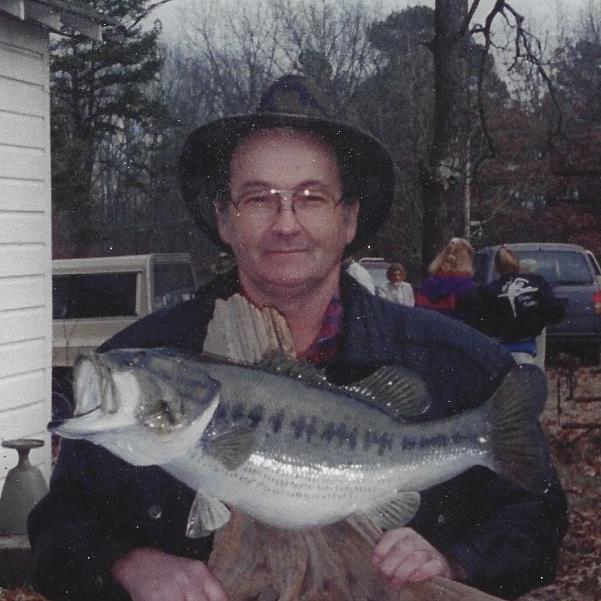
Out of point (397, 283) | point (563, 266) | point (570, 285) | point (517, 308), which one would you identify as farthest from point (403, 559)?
point (563, 266)

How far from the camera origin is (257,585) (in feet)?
4.64

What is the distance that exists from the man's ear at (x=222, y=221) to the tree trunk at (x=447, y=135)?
675 millimetres

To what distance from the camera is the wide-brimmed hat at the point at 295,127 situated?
1520mm

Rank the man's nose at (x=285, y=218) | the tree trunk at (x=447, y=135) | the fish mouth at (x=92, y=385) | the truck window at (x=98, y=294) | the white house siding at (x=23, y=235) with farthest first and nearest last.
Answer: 1. the white house siding at (x=23, y=235)
2. the truck window at (x=98, y=294)
3. the tree trunk at (x=447, y=135)
4. the man's nose at (x=285, y=218)
5. the fish mouth at (x=92, y=385)

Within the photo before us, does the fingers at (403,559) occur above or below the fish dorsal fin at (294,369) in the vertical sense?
below

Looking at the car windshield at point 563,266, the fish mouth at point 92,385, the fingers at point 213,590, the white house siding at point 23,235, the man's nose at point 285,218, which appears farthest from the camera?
the car windshield at point 563,266

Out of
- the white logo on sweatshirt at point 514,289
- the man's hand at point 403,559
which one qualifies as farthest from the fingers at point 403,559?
the white logo on sweatshirt at point 514,289

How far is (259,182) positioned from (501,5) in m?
1.16

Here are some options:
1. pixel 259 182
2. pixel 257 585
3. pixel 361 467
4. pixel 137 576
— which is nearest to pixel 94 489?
pixel 137 576

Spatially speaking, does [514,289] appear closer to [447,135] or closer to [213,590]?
[447,135]

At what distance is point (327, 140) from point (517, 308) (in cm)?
103

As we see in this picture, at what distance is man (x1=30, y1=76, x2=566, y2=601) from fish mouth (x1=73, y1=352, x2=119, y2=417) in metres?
0.28

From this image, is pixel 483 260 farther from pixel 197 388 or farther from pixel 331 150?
pixel 197 388

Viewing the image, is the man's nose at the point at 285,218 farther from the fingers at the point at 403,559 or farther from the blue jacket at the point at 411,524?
the fingers at the point at 403,559
